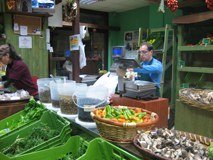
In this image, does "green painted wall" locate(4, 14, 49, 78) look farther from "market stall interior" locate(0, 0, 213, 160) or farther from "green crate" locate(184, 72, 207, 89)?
"green crate" locate(184, 72, 207, 89)

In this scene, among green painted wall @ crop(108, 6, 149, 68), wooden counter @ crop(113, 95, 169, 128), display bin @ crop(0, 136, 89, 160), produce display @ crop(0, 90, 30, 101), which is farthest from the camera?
green painted wall @ crop(108, 6, 149, 68)

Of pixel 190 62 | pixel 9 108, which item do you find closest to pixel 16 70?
pixel 9 108

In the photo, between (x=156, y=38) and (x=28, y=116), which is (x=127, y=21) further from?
(x=28, y=116)

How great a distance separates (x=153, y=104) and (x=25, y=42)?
3.95 m

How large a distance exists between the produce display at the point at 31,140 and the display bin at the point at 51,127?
0.07m

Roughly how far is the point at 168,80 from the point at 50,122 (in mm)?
4605

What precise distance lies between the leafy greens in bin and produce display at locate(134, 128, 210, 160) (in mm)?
1323

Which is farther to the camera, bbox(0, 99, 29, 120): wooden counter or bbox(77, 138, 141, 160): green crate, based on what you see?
bbox(0, 99, 29, 120): wooden counter

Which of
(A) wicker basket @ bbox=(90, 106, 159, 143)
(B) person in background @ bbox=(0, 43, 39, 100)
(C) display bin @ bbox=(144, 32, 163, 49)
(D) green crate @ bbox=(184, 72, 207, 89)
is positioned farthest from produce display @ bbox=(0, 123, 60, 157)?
(C) display bin @ bbox=(144, 32, 163, 49)

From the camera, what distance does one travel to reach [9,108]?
2.53 metres

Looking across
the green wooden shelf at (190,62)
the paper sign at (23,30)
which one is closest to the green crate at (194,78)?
the green wooden shelf at (190,62)

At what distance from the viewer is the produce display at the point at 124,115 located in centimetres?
144

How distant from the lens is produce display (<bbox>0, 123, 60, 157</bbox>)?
1722 mm

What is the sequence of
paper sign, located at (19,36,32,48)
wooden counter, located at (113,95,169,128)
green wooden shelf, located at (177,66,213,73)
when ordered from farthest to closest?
paper sign, located at (19,36,32,48)
green wooden shelf, located at (177,66,213,73)
wooden counter, located at (113,95,169,128)
